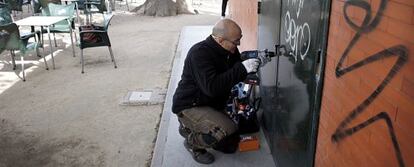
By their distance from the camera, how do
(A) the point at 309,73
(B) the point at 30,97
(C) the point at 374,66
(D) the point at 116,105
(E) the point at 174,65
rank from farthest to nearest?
1. (E) the point at 174,65
2. (B) the point at 30,97
3. (D) the point at 116,105
4. (A) the point at 309,73
5. (C) the point at 374,66

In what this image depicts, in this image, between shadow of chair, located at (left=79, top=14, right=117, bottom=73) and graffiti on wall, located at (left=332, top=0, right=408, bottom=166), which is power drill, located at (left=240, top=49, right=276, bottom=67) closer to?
graffiti on wall, located at (left=332, top=0, right=408, bottom=166)

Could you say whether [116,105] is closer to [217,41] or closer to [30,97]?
[30,97]

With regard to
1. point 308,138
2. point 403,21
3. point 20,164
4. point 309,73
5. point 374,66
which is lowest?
point 20,164

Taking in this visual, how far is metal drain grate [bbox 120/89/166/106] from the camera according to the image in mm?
5484

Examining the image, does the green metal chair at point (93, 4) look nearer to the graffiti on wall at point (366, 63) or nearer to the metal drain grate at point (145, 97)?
the metal drain grate at point (145, 97)

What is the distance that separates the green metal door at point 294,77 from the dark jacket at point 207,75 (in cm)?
39

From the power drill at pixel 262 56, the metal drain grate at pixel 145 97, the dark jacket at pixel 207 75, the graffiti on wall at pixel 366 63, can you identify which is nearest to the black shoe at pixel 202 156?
the dark jacket at pixel 207 75

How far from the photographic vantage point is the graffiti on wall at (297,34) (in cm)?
250

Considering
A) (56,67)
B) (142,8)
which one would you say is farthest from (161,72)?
(142,8)

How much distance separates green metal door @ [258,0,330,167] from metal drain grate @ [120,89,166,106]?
2.03 metres

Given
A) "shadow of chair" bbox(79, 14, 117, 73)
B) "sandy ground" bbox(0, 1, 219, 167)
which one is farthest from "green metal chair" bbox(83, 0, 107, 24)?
"shadow of chair" bbox(79, 14, 117, 73)

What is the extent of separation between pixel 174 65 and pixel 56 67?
7.82 ft

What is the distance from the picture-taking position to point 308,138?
99.9 inches

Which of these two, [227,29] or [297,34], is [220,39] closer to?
[227,29]
